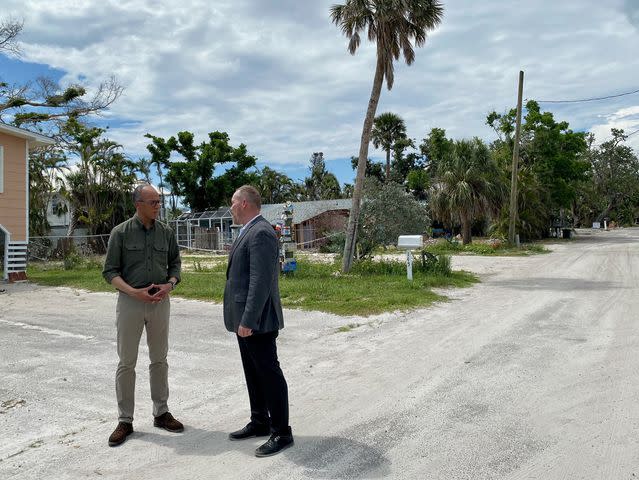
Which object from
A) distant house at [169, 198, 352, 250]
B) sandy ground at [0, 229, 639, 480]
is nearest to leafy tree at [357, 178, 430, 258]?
sandy ground at [0, 229, 639, 480]

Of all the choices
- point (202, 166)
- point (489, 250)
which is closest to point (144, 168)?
point (202, 166)

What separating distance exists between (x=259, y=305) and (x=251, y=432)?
1.15 meters

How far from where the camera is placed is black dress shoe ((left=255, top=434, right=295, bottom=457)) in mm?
3986

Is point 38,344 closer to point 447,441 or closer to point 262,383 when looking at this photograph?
point 262,383

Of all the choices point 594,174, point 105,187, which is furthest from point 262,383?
point 594,174

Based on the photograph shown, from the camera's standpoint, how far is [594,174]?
74.0m

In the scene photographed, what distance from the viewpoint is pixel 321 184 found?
6412cm

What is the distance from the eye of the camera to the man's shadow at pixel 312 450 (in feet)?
12.1

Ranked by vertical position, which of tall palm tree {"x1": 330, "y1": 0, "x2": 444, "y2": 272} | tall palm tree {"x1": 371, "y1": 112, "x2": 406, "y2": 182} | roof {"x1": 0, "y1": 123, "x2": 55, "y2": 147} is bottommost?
roof {"x1": 0, "y1": 123, "x2": 55, "y2": 147}

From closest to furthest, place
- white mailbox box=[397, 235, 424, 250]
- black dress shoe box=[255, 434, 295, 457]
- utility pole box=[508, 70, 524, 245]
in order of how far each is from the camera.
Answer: black dress shoe box=[255, 434, 295, 457] < white mailbox box=[397, 235, 424, 250] < utility pole box=[508, 70, 524, 245]

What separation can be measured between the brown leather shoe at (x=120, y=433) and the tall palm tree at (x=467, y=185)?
30.6 m

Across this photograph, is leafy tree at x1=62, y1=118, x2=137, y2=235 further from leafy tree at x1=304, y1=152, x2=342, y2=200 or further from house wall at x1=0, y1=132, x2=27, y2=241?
leafy tree at x1=304, y1=152, x2=342, y2=200

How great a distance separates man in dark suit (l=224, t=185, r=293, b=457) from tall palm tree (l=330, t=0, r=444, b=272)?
41.4ft

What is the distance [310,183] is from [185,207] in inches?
776
